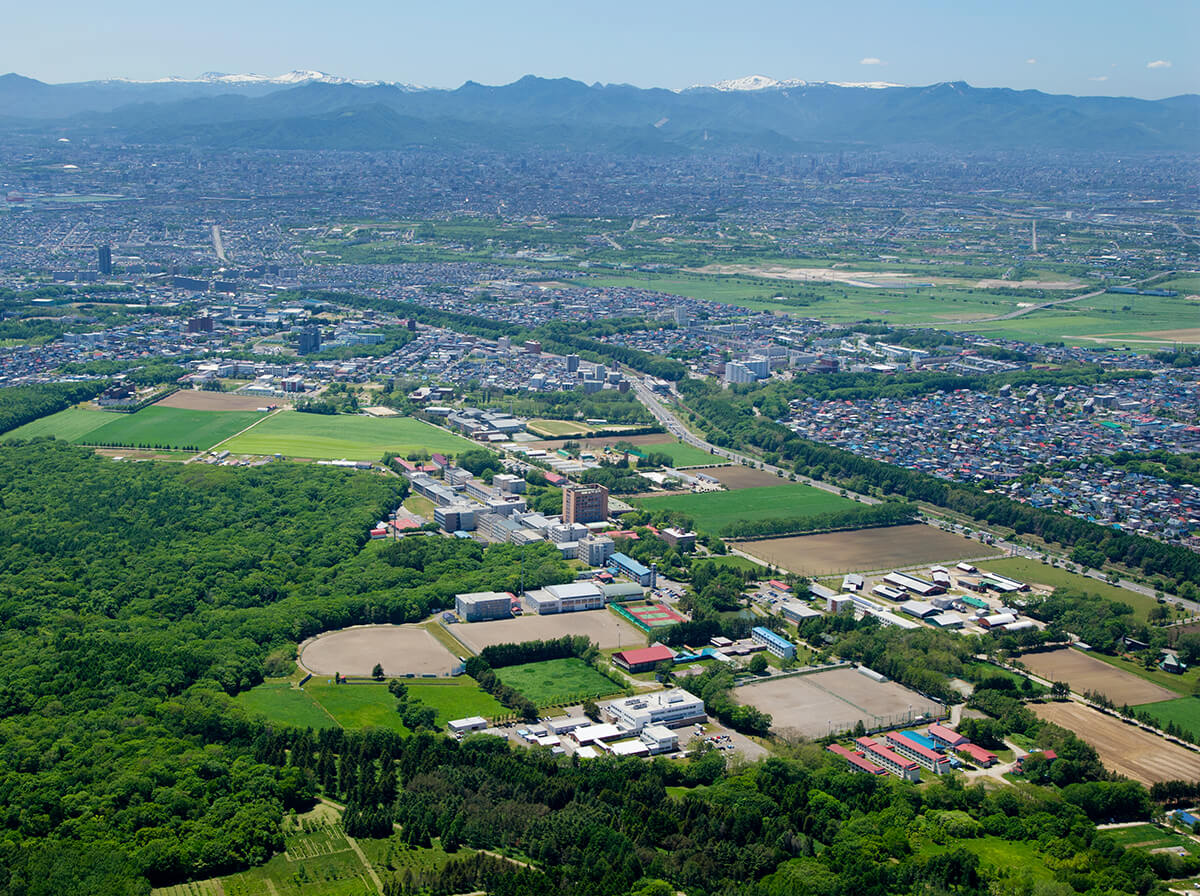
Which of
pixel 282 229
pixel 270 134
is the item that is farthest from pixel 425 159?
pixel 282 229

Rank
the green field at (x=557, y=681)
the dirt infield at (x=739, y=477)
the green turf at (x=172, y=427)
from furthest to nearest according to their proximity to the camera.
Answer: the green turf at (x=172, y=427), the dirt infield at (x=739, y=477), the green field at (x=557, y=681)

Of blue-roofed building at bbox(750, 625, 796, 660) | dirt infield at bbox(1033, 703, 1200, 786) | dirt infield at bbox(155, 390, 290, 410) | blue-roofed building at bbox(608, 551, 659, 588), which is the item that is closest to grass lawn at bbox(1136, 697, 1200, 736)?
dirt infield at bbox(1033, 703, 1200, 786)

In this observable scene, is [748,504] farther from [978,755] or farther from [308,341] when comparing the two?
[308,341]

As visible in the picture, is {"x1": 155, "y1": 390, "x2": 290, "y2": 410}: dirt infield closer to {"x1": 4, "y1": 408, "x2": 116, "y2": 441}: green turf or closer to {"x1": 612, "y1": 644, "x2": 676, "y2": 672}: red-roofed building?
{"x1": 4, "y1": 408, "x2": 116, "y2": 441}: green turf

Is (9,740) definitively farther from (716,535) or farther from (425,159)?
(425,159)

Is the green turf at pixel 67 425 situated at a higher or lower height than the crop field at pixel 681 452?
higher

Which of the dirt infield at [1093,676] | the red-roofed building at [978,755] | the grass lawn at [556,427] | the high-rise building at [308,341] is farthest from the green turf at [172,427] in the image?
the red-roofed building at [978,755]

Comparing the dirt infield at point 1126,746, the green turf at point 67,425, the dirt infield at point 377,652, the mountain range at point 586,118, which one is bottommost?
the dirt infield at point 377,652

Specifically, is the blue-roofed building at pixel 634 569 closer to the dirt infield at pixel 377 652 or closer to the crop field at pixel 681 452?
the dirt infield at pixel 377 652
